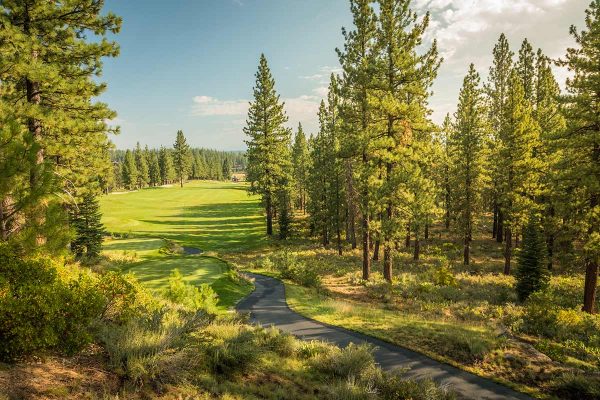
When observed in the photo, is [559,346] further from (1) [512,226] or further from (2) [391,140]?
(1) [512,226]

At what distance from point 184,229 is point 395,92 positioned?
41381mm

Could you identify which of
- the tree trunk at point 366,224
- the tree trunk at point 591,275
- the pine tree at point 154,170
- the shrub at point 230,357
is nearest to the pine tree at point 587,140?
the tree trunk at point 591,275

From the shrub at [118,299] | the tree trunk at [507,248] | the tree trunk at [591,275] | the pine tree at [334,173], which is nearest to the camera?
the shrub at [118,299]

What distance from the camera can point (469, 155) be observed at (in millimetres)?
35438

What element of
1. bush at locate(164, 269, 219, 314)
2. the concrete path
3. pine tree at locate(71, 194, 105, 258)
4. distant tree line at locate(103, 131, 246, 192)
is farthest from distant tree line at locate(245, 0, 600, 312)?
distant tree line at locate(103, 131, 246, 192)

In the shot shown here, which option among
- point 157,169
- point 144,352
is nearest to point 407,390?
point 144,352

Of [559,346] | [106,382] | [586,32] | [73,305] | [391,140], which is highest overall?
[586,32]

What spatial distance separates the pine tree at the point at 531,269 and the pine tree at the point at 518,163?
654 cm

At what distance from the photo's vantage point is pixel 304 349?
1026 centimetres

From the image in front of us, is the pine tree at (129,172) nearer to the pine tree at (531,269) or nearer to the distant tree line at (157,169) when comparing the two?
the distant tree line at (157,169)

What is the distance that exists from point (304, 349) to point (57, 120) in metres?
13.0

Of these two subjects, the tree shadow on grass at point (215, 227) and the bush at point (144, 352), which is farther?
the tree shadow on grass at point (215, 227)

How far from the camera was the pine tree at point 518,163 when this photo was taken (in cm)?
3028

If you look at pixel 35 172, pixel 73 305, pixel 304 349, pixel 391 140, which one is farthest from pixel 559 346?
pixel 35 172
